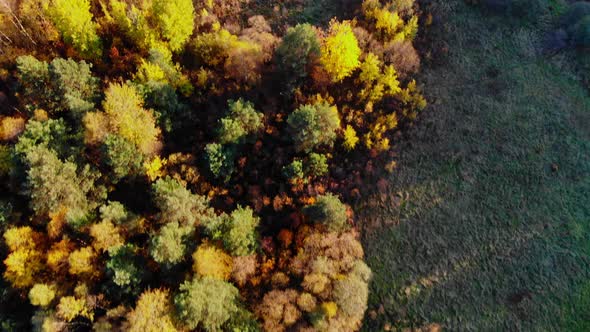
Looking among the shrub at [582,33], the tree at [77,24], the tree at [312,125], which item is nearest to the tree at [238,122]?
the tree at [312,125]

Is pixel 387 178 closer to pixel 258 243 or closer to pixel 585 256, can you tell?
pixel 258 243

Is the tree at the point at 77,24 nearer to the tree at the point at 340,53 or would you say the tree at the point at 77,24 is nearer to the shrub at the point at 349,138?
the tree at the point at 340,53

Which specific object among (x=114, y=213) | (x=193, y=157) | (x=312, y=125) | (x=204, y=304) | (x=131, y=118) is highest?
(x=131, y=118)

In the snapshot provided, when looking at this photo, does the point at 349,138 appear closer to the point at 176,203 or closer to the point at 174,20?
the point at 176,203

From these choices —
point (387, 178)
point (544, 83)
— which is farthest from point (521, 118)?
point (387, 178)

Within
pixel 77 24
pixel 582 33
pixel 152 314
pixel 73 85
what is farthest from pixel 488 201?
pixel 77 24

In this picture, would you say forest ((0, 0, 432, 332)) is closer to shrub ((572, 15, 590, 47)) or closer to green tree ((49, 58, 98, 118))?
green tree ((49, 58, 98, 118))
